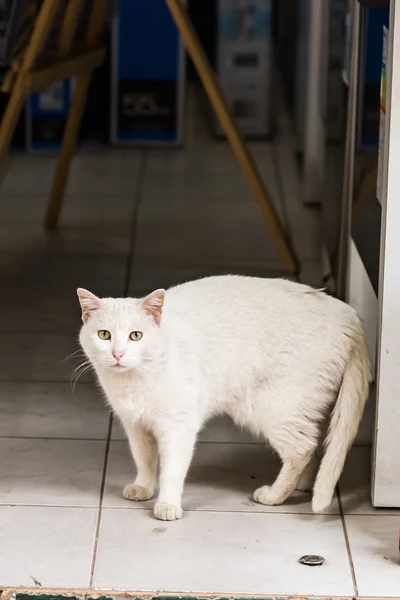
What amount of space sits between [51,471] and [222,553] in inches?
18.0

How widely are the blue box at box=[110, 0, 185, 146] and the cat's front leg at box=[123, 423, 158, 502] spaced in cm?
288

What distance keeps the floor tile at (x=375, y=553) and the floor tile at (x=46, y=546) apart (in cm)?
44

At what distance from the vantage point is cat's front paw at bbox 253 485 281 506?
1.99m

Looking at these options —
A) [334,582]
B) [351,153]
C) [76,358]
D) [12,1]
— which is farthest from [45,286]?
[334,582]

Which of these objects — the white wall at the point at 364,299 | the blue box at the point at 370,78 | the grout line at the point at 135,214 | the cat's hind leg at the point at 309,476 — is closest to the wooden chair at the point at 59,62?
the grout line at the point at 135,214

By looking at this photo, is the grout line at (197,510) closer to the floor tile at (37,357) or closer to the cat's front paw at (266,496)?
the cat's front paw at (266,496)

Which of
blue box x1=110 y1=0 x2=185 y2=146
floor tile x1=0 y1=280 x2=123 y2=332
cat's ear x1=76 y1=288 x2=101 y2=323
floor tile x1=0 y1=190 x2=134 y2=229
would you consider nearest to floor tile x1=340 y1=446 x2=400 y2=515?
cat's ear x1=76 y1=288 x2=101 y2=323

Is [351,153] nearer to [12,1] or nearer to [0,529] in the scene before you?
[12,1]

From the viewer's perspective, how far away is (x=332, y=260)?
2988 mm

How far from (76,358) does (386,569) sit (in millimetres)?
1131

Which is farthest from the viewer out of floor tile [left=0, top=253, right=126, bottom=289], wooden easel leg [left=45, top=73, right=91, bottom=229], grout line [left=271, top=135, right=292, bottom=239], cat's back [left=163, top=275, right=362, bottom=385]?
grout line [left=271, top=135, right=292, bottom=239]

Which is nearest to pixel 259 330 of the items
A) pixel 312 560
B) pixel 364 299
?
pixel 312 560

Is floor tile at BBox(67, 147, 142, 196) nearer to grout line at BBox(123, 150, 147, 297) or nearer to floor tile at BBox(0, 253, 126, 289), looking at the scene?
grout line at BBox(123, 150, 147, 297)

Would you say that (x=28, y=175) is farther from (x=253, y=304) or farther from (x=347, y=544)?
(x=347, y=544)
